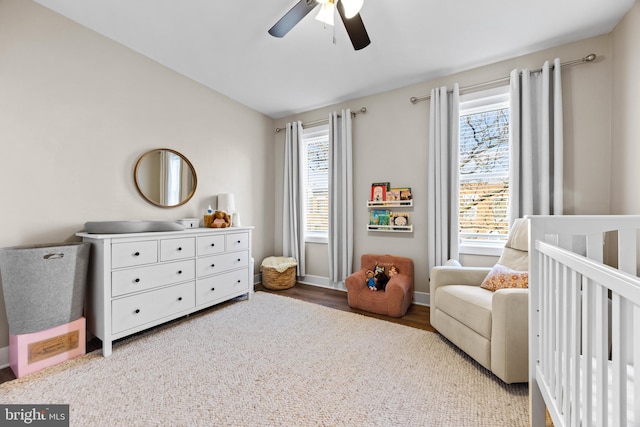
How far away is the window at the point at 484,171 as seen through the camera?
8.47ft

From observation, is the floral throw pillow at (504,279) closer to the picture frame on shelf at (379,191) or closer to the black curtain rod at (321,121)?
the picture frame on shelf at (379,191)

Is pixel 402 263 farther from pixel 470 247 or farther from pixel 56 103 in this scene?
pixel 56 103

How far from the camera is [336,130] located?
134 inches

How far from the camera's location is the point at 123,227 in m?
2.02

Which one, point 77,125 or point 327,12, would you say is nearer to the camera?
point 327,12

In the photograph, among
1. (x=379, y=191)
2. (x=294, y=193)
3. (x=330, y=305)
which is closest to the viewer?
(x=330, y=305)

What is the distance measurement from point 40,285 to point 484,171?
3.68 m

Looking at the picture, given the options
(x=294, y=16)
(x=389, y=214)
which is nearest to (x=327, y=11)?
(x=294, y=16)

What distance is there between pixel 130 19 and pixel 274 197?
2.48 m

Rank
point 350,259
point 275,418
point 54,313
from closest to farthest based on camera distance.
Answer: point 275,418
point 54,313
point 350,259

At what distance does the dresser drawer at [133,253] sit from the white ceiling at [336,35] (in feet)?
5.68

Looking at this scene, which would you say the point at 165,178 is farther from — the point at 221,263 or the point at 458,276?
the point at 458,276

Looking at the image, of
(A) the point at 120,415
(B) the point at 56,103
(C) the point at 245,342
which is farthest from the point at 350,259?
(B) the point at 56,103

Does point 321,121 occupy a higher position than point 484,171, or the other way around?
point 321,121
